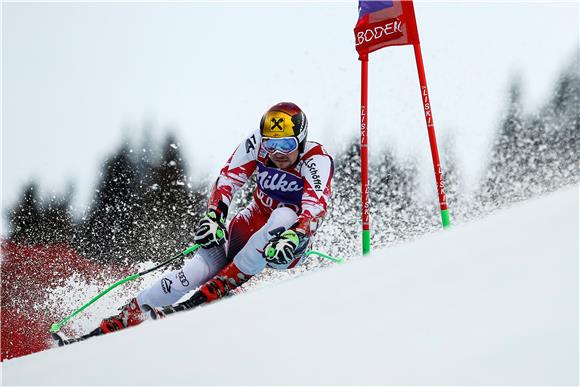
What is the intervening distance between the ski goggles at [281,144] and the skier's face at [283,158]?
4cm

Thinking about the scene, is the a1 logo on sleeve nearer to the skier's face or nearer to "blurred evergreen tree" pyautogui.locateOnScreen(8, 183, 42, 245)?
the skier's face

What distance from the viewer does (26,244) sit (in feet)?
39.4

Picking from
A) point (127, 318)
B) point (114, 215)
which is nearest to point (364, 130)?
point (127, 318)

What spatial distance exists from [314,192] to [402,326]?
252 centimetres

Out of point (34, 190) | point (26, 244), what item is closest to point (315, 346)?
point (26, 244)

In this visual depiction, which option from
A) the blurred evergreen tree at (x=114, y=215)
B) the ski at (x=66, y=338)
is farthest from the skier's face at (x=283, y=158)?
the blurred evergreen tree at (x=114, y=215)

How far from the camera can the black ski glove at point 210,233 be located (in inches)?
169

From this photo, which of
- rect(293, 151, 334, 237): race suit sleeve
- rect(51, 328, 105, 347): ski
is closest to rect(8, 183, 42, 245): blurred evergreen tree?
rect(51, 328, 105, 347): ski

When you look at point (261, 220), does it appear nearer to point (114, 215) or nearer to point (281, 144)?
point (281, 144)

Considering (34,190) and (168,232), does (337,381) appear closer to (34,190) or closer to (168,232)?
(168,232)

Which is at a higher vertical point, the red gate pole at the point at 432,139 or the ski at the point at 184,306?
the red gate pole at the point at 432,139

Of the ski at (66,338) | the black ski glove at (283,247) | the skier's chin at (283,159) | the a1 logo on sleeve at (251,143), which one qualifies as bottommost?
the ski at (66,338)

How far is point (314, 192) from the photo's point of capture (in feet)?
14.0

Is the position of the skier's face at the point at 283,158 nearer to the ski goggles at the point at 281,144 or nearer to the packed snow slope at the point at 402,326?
the ski goggles at the point at 281,144
